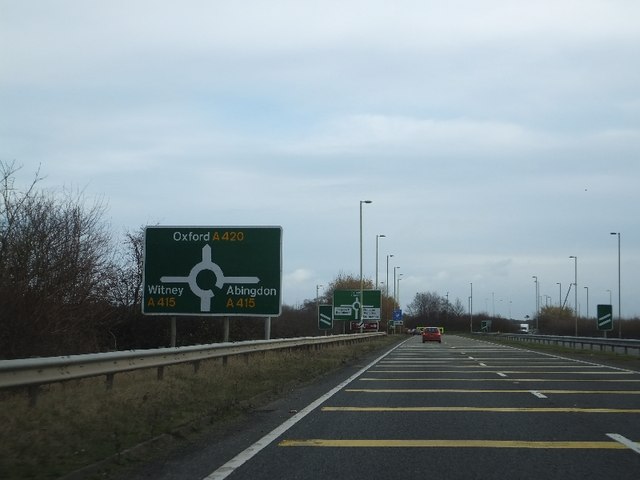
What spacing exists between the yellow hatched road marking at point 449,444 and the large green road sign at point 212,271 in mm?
11663

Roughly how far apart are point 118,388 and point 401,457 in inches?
242

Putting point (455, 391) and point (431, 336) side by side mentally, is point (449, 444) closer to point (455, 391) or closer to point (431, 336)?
point (455, 391)

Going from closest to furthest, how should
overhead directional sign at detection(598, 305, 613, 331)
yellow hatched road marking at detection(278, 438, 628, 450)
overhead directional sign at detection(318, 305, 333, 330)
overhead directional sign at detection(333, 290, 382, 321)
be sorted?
yellow hatched road marking at detection(278, 438, 628, 450) < overhead directional sign at detection(598, 305, 613, 331) < overhead directional sign at detection(318, 305, 333, 330) < overhead directional sign at detection(333, 290, 382, 321)

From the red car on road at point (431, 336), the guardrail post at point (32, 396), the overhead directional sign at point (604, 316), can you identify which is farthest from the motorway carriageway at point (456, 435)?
the red car on road at point (431, 336)

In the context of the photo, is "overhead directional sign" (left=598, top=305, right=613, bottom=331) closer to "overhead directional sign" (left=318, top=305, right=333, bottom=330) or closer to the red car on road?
"overhead directional sign" (left=318, top=305, right=333, bottom=330)

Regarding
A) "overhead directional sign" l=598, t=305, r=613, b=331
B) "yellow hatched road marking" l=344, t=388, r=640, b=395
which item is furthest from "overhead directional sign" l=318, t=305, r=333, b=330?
"yellow hatched road marking" l=344, t=388, r=640, b=395

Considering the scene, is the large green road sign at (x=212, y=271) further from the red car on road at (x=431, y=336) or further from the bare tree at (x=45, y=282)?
the red car on road at (x=431, y=336)

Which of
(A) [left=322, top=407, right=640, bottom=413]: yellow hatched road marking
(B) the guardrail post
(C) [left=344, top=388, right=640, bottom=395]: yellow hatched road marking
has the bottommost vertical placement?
(C) [left=344, top=388, right=640, bottom=395]: yellow hatched road marking

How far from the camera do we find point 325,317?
1938 inches

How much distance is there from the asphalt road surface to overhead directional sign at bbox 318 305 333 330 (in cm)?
3105

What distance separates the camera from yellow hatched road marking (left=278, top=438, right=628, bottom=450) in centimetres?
945

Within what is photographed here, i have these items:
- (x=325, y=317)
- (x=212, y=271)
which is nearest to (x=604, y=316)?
(x=325, y=317)

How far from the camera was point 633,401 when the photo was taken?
14.6 meters

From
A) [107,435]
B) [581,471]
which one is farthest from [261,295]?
[581,471]
